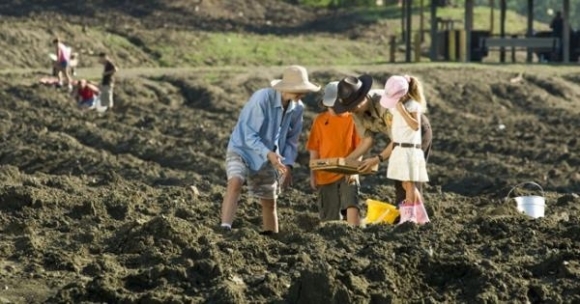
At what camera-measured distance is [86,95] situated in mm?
30641

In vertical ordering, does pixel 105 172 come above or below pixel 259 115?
below

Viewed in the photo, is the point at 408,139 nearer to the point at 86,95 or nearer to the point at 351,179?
the point at 351,179

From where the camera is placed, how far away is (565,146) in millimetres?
23969

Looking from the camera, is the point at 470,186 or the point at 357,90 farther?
the point at 470,186

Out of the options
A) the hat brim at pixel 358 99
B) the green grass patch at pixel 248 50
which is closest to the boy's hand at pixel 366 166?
the hat brim at pixel 358 99

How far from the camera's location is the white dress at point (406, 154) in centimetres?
1309

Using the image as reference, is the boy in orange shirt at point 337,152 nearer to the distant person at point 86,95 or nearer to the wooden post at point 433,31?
the distant person at point 86,95

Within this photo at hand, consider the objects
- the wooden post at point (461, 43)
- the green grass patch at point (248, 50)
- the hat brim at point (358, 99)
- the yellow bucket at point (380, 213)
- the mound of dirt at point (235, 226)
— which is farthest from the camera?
the wooden post at point (461, 43)

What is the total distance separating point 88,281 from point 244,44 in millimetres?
31986

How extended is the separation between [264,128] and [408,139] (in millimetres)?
1066

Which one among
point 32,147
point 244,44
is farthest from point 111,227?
point 244,44

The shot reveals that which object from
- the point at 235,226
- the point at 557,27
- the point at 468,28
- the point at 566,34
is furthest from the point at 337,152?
the point at 557,27

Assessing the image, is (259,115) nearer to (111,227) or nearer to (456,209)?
(111,227)

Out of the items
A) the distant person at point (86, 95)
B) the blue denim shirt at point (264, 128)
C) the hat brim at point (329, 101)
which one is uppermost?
the hat brim at point (329, 101)
